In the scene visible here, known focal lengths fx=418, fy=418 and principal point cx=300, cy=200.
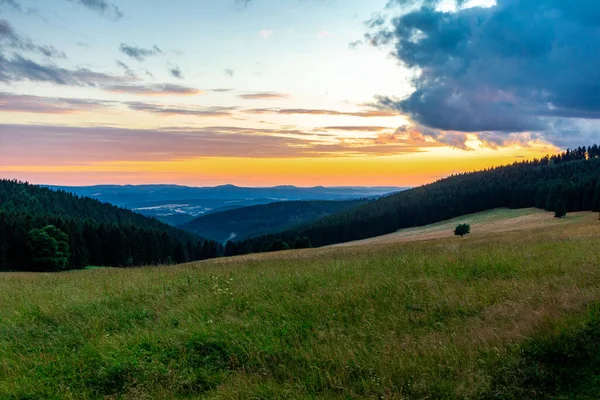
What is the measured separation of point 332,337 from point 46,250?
234ft

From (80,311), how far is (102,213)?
19594 centimetres

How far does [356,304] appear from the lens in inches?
369

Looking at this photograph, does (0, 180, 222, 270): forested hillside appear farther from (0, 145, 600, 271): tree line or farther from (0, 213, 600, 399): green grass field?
(0, 213, 600, 399): green grass field

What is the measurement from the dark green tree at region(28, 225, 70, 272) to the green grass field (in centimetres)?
6256

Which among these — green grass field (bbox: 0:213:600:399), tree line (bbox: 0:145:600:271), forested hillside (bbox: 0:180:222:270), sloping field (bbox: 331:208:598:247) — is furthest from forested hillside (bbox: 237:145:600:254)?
green grass field (bbox: 0:213:600:399)

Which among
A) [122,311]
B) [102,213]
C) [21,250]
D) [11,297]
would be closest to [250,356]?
[122,311]

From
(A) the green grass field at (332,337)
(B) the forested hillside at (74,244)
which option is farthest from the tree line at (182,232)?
(A) the green grass field at (332,337)

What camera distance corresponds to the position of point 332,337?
796 centimetres

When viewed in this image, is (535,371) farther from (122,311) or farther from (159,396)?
(122,311)

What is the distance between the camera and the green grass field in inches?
253

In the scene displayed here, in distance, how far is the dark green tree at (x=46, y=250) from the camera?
65875mm

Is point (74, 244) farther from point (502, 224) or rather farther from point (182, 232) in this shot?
point (182, 232)

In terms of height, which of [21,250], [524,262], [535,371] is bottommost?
[21,250]

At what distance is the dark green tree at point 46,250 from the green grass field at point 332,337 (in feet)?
205
